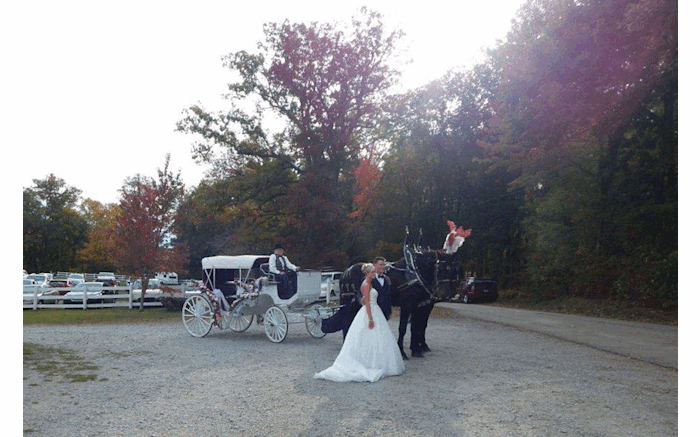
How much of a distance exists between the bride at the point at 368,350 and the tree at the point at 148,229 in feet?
50.4

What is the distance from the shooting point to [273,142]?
88.0 feet

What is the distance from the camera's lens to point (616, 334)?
44.9 ft

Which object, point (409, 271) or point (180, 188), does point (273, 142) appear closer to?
point (180, 188)

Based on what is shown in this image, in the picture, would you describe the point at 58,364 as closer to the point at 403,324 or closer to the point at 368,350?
the point at 368,350

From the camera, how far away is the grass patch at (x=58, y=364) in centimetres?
812

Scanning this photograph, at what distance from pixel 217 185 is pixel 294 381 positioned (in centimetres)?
1941

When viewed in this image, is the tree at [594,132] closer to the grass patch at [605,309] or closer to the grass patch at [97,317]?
the grass patch at [605,309]

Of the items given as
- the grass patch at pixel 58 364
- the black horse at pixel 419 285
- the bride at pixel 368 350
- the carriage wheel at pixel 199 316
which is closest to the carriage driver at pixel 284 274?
the carriage wheel at pixel 199 316

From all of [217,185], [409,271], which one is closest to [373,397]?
[409,271]

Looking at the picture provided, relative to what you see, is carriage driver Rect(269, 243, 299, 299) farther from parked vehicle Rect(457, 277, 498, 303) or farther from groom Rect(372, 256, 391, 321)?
parked vehicle Rect(457, 277, 498, 303)

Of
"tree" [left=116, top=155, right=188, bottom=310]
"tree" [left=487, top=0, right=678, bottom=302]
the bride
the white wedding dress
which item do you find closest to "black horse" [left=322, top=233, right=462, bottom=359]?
the bride

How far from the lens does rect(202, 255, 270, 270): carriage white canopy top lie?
12750mm

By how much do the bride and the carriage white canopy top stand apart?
4702 mm
